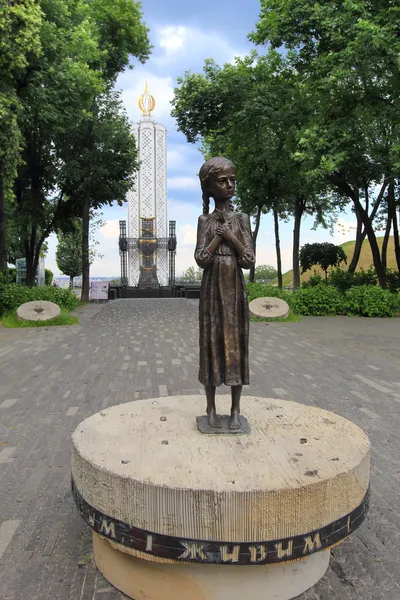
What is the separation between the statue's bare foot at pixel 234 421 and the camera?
3.14 meters

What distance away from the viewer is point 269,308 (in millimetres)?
15906

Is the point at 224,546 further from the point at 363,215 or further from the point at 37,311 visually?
the point at 363,215

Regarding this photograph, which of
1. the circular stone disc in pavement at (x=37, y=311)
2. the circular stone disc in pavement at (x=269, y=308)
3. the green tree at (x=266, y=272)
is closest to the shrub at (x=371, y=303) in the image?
the circular stone disc in pavement at (x=269, y=308)

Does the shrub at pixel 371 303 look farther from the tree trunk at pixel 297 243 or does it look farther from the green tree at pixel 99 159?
the green tree at pixel 99 159

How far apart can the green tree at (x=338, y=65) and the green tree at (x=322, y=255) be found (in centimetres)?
1074

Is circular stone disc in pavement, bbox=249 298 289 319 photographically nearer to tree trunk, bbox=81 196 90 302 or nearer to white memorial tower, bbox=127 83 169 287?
tree trunk, bbox=81 196 90 302

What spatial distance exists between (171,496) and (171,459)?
392 mm

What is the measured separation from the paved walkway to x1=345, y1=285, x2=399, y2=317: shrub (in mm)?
2279

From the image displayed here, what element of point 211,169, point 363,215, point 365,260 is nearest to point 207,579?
point 211,169

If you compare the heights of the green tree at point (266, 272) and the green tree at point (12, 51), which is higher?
the green tree at point (12, 51)

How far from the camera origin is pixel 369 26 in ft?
39.7

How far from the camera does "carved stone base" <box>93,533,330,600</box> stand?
234 cm

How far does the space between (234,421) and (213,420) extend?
0.48 feet

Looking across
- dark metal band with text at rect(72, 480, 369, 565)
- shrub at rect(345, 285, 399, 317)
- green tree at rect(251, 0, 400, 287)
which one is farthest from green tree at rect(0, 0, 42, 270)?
shrub at rect(345, 285, 399, 317)
